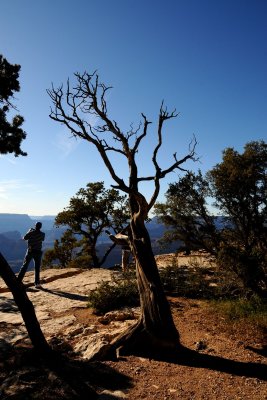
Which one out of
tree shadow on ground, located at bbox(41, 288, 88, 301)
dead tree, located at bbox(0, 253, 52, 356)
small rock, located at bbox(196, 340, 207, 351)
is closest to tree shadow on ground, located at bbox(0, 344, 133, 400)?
dead tree, located at bbox(0, 253, 52, 356)

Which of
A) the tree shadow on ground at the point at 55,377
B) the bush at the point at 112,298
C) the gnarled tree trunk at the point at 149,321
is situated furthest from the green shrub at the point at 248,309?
the tree shadow on ground at the point at 55,377

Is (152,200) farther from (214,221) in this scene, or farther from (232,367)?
(232,367)

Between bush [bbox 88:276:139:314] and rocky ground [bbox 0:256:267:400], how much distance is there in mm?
553

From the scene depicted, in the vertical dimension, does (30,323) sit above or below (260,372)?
above

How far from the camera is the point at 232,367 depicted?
309 inches

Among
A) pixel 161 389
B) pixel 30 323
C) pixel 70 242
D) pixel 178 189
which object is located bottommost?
pixel 161 389

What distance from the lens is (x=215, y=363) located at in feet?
26.5

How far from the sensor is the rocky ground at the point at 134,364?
6.76 meters

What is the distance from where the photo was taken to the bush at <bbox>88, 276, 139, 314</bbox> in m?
12.6

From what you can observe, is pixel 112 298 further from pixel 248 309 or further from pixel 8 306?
pixel 248 309

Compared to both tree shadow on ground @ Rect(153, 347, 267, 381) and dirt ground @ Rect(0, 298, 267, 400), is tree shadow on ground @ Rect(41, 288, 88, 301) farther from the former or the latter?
tree shadow on ground @ Rect(153, 347, 267, 381)

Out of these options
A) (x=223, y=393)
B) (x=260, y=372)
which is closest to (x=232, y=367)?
(x=260, y=372)

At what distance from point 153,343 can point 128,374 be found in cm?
135

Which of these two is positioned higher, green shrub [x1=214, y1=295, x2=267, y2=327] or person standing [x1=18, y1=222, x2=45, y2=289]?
person standing [x1=18, y1=222, x2=45, y2=289]
